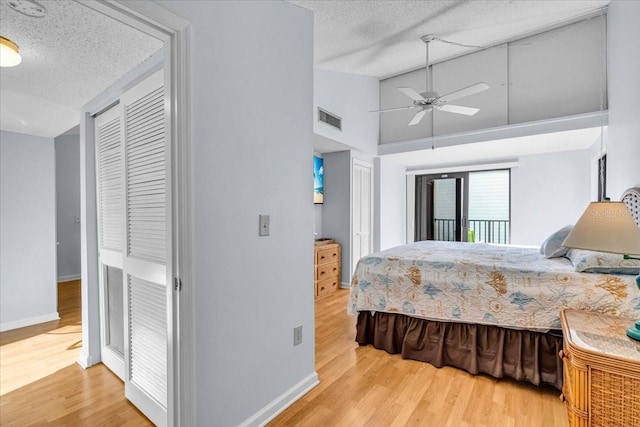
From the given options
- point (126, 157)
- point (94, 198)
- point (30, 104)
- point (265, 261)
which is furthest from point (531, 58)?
point (30, 104)

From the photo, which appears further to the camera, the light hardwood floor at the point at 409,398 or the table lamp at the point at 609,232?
the light hardwood floor at the point at 409,398

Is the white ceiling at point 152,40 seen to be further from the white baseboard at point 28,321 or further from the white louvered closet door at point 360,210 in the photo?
the white baseboard at point 28,321

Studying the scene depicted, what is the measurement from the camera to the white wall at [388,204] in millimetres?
5426

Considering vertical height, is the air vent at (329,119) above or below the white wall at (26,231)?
above

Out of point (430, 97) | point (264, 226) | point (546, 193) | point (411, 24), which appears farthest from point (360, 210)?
point (264, 226)

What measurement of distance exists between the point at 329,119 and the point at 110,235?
280cm

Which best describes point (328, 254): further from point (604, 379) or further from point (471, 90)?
point (604, 379)

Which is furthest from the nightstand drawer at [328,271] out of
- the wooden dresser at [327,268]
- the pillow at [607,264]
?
the pillow at [607,264]

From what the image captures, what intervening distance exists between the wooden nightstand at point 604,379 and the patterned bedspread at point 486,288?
19.2 inches

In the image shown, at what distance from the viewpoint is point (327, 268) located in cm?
452

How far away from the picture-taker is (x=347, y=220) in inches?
188

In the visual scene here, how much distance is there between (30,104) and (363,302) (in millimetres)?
3216

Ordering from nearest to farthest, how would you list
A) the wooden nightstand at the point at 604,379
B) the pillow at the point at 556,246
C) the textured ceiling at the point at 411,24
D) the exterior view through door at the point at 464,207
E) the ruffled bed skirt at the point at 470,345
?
1. the wooden nightstand at the point at 604,379
2. the ruffled bed skirt at the point at 470,345
3. the pillow at the point at 556,246
4. the textured ceiling at the point at 411,24
5. the exterior view through door at the point at 464,207

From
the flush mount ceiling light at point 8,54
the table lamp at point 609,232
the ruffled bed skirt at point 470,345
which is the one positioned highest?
the flush mount ceiling light at point 8,54
